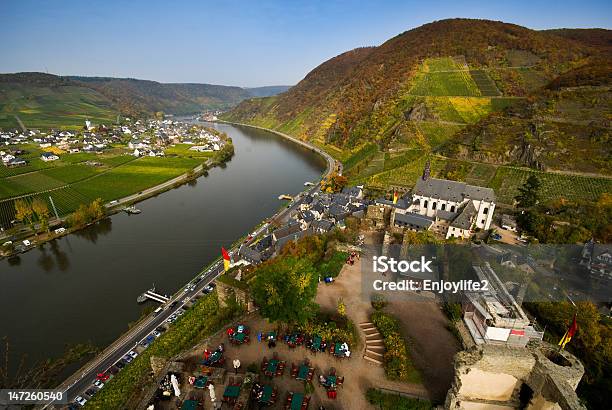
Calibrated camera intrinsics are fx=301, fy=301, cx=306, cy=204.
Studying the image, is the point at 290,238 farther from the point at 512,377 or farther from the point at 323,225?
the point at 512,377

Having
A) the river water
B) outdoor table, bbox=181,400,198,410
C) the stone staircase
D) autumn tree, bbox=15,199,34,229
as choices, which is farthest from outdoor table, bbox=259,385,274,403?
autumn tree, bbox=15,199,34,229

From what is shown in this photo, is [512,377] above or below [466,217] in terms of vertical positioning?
above

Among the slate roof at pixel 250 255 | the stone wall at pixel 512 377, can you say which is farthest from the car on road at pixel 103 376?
the stone wall at pixel 512 377

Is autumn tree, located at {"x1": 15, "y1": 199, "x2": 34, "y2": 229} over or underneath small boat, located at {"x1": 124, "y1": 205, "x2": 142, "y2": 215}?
over

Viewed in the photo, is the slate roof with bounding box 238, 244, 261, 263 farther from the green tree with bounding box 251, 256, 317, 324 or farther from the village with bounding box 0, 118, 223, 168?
the village with bounding box 0, 118, 223, 168

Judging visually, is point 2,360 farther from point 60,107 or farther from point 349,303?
point 60,107

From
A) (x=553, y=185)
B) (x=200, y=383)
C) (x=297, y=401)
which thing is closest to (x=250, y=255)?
(x=200, y=383)
